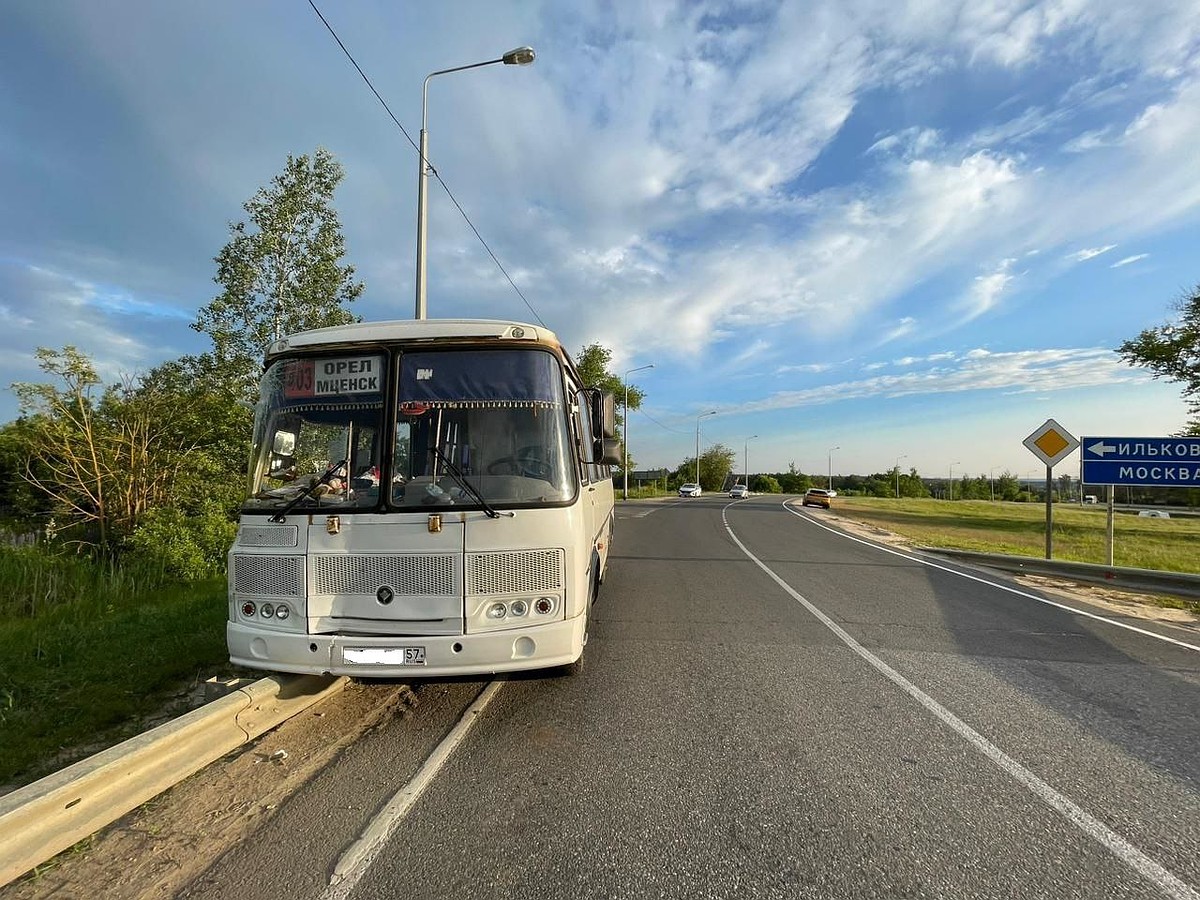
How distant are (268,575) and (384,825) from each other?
1.95m

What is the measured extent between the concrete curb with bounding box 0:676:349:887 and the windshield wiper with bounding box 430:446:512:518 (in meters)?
1.83

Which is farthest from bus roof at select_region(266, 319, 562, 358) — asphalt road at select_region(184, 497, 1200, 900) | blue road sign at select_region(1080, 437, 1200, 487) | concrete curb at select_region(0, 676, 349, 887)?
blue road sign at select_region(1080, 437, 1200, 487)

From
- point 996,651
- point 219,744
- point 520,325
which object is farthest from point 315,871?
point 996,651

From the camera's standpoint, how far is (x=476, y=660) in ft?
13.2

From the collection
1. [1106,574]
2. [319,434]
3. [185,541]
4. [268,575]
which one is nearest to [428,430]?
[319,434]

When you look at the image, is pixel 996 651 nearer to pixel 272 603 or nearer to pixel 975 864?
pixel 975 864

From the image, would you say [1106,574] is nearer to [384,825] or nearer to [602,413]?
[602,413]

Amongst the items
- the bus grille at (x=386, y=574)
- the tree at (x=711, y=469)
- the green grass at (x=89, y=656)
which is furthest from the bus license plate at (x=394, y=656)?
the tree at (x=711, y=469)

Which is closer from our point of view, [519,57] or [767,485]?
[519,57]

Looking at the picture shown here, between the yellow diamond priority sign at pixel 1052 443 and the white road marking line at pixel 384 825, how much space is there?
1359 cm

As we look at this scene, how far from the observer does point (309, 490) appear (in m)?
4.34

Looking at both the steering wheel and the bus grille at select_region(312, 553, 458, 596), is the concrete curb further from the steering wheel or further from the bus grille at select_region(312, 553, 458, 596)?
the steering wheel

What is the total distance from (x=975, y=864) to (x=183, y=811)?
12.0ft

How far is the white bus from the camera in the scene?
4094 mm
